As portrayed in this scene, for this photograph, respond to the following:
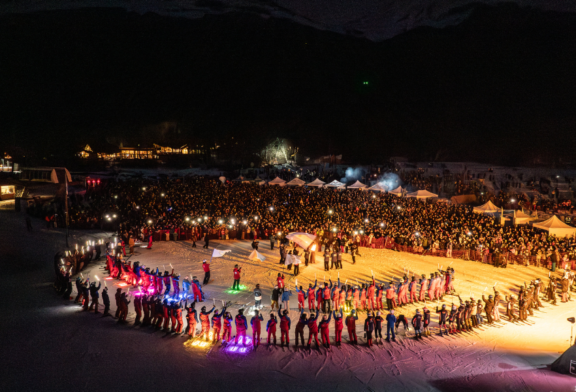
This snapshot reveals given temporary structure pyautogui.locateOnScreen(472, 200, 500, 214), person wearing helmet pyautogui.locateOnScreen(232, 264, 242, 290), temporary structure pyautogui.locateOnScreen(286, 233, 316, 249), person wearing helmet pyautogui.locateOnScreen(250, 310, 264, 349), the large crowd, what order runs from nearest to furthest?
person wearing helmet pyautogui.locateOnScreen(250, 310, 264, 349) → person wearing helmet pyautogui.locateOnScreen(232, 264, 242, 290) → temporary structure pyautogui.locateOnScreen(286, 233, 316, 249) → the large crowd → temporary structure pyautogui.locateOnScreen(472, 200, 500, 214)

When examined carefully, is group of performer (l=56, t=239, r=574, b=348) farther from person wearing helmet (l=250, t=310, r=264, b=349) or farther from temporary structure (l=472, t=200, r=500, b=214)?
temporary structure (l=472, t=200, r=500, b=214)

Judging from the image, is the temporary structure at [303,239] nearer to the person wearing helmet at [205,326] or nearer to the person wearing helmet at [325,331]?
the person wearing helmet at [325,331]

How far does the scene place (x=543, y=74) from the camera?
48.2m

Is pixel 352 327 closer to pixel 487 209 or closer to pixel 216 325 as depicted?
pixel 216 325

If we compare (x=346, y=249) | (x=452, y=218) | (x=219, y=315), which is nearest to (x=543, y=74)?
(x=452, y=218)

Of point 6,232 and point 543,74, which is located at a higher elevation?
point 543,74

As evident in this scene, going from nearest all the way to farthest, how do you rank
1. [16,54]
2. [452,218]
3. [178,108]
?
[452,218], [16,54], [178,108]

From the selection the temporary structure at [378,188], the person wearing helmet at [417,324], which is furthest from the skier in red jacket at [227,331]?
the temporary structure at [378,188]

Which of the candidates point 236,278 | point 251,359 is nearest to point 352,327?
point 251,359

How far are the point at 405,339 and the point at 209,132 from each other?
5718cm

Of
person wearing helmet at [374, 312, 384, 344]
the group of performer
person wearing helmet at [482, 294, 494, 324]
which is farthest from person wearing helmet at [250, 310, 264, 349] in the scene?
person wearing helmet at [482, 294, 494, 324]

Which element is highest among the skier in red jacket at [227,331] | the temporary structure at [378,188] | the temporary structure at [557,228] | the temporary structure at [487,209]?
the temporary structure at [378,188]

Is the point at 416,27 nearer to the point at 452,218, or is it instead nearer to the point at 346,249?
the point at 452,218

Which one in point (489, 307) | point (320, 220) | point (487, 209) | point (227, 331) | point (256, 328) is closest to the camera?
point (256, 328)
